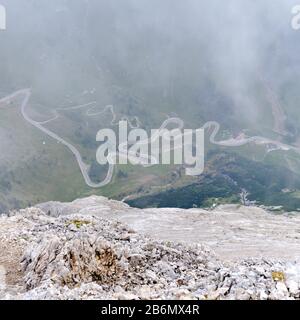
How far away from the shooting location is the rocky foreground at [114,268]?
29906 mm

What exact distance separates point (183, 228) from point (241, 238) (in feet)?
80.3

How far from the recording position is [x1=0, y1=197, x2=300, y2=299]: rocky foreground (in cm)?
2991

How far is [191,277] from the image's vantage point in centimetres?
3931

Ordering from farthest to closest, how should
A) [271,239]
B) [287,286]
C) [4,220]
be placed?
[271,239]
[4,220]
[287,286]

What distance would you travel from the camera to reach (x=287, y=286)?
2931 centimetres

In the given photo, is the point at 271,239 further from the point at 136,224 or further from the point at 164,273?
the point at 164,273

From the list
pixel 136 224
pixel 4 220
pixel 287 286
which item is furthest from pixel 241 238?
pixel 287 286

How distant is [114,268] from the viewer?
41.1 metres

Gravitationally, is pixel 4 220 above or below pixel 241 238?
above

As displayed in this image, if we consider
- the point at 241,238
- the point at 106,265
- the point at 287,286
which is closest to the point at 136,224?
the point at 241,238
